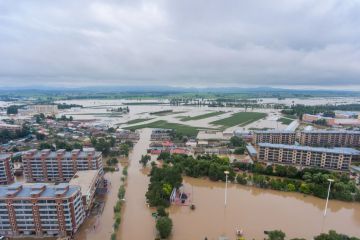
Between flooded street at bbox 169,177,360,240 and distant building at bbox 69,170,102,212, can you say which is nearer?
flooded street at bbox 169,177,360,240

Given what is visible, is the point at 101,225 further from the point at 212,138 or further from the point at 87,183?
the point at 212,138

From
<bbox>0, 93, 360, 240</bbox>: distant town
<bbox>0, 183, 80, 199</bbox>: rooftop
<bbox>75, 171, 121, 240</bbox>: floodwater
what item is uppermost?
<bbox>0, 183, 80, 199</bbox>: rooftop

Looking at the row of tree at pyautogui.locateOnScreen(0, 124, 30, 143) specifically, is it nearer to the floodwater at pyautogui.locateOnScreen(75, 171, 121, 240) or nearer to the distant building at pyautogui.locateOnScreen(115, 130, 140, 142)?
the distant building at pyautogui.locateOnScreen(115, 130, 140, 142)

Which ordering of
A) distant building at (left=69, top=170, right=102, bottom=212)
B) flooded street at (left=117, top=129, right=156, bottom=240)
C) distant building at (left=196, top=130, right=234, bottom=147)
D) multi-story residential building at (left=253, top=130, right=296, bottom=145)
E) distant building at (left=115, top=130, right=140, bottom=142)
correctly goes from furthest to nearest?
distant building at (left=115, top=130, right=140, bottom=142) → distant building at (left=196, top=130, right=234, bottom=147) → multi-story residential building at (left=253, top=130, right=296, bottom=145) → distant building at (left=69, top=170, right=102, bottom=212) → flooded street at (left=117, top=129, right=156, bottom=240)

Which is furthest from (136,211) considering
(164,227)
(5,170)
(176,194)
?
(5,170)

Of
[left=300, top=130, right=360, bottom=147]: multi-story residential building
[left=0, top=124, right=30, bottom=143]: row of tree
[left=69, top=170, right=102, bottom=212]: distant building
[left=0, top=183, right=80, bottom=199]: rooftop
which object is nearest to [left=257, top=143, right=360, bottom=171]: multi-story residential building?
[left=300, top=130, right=360, bottom=147]: multi-story residential building

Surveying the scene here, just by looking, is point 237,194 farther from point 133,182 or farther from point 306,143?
point 306,143
